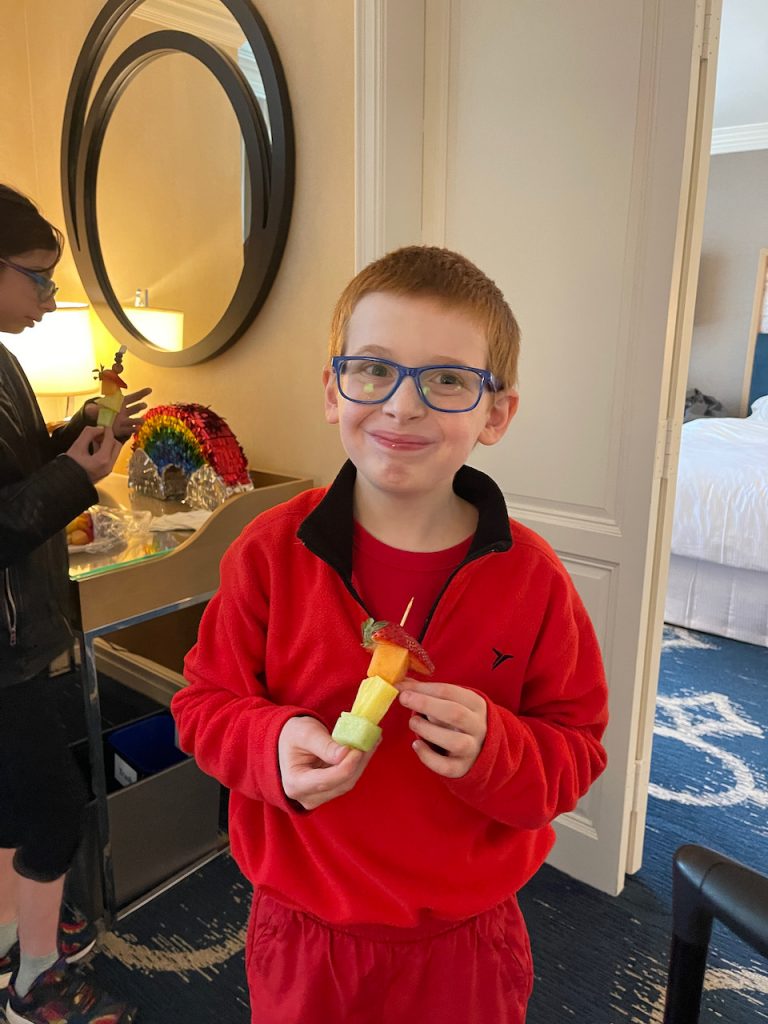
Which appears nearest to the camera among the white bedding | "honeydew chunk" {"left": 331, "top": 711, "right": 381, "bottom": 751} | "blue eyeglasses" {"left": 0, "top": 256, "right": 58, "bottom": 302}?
"honeydew chunk" {"left": 331, "top": 711, "right": 381, "bottom": 751}

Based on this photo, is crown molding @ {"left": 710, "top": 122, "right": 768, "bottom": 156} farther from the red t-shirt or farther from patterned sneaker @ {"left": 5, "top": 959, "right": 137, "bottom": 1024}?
patterned sneaker @ {"left": 5, "top": 959, "right": 137, "bottom": 1024}

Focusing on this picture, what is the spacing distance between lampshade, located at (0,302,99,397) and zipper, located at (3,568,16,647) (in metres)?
1.07

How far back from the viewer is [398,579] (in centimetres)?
83

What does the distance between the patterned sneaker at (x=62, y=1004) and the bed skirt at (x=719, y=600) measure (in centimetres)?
270

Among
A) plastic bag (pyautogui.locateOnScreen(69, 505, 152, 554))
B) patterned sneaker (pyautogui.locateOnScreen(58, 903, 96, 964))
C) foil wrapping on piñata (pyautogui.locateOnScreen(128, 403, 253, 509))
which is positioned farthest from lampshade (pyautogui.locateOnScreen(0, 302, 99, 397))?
patterned sneaker (pyautogui.locateOnScreen(58, 903, 96, 964))

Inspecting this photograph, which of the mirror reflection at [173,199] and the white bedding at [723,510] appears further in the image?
the white bedding at [723,510]

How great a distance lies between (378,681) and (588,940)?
1363 millimetres

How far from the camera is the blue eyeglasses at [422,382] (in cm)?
75

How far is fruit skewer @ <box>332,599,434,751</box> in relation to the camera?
64 centimetres

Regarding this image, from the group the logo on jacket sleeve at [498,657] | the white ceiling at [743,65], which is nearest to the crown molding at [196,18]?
the logo on jacket sleeve at [498,657]

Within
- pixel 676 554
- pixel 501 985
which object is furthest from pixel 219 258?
pixel 676 554

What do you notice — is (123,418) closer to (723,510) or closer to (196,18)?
(196,18)

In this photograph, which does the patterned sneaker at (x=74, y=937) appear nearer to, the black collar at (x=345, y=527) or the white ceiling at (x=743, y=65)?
the black collar at (x=345, y=527)

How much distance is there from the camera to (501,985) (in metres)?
0.88
